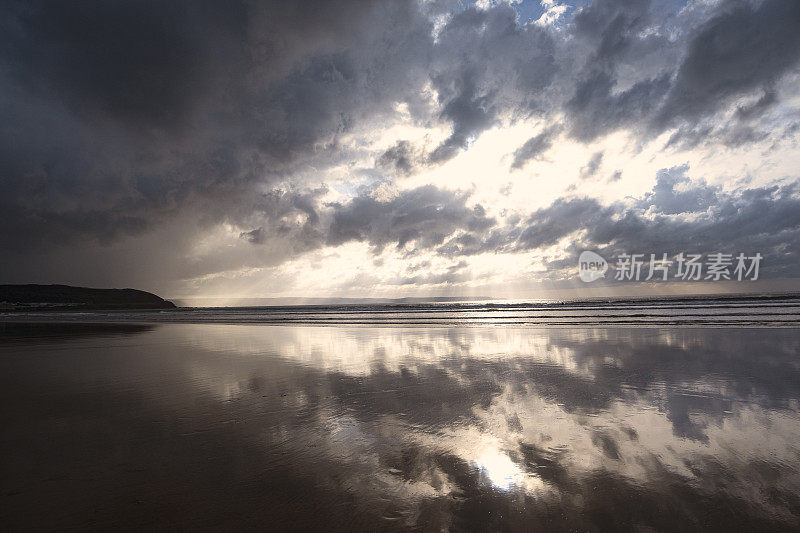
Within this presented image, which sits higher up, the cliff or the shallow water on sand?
the shallow water on sand

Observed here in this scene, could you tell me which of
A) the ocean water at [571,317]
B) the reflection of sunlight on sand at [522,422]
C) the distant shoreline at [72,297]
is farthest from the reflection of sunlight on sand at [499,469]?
the distant shoreline at [72,297]

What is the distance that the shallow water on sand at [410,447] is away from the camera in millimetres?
3863

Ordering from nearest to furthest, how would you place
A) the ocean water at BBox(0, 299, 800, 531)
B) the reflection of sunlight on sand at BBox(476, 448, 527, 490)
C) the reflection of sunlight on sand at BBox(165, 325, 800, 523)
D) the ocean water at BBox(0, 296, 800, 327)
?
the ocean water at BBox(0, 299, 800, 531), the reflection of sunlight on sand at BBox(476, 448, 527, 490), the reflection of sunlight on sand at BBox(165, 325, 800, 523), the ocean water at BBox(0, 296, 800, 327)

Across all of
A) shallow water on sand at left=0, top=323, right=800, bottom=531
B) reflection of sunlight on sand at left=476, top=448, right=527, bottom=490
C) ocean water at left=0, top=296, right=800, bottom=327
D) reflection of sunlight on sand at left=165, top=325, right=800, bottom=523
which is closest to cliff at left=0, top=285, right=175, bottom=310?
ocean water at left=0, top=296, right=800, bottom=327

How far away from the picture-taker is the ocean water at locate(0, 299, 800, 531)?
12.6 ft

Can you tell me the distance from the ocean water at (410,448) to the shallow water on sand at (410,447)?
0.03 meters

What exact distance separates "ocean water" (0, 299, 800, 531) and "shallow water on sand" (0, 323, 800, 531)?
0.03m

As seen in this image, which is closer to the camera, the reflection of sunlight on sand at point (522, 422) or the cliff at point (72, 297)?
the reflection of sunlight on sand at point (522, 422)

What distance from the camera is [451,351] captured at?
15.4 meters

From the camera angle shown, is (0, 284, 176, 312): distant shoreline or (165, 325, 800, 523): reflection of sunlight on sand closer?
(165, 325, 800, 523): reflection of sunlight on sand

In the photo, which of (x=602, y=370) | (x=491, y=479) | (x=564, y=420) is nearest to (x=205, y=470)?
(x=491, y=479)

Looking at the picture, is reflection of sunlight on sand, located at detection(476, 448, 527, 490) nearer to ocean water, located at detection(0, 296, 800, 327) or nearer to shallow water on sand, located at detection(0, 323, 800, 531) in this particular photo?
shallow water on sand, located at detection(0, 323, 800, 531)

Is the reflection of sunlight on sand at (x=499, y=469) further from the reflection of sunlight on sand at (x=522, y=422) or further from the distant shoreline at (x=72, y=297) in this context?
the distant shoreline at (x=72, y=297)

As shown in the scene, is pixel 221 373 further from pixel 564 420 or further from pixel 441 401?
pixel 564 420
